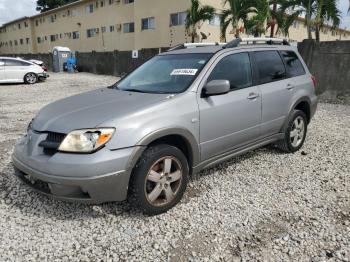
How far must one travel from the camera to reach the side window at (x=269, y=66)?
14.6 feet

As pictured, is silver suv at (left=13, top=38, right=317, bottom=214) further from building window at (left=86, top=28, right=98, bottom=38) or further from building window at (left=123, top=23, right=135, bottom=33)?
building window at (left=86, top=28, right=98, bottom=38)

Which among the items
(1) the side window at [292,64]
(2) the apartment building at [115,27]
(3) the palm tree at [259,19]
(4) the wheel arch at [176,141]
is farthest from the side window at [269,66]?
(2) the apartment building at [115,27]

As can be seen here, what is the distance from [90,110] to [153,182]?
971 millimetres

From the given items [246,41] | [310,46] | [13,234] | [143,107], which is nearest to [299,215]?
[143,107]

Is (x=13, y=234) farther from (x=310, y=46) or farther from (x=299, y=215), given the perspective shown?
(x=310, y=46)

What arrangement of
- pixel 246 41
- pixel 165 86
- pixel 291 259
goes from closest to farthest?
pixel 291 259
pixel 165 86
pixel 246 41

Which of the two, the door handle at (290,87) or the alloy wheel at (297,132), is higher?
the door handle at (290,87)

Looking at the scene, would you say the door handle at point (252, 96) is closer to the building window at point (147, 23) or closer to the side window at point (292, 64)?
the side window at point (292, 64)

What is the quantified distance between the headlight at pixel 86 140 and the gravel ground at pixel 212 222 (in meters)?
0.82

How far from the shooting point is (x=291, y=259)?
2713mm

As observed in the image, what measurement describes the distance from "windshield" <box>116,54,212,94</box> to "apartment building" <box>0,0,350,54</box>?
12912 millimetres

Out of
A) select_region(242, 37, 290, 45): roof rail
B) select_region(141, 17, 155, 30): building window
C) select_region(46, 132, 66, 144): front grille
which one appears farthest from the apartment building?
select_region(46, 132, 66, 144): front grille

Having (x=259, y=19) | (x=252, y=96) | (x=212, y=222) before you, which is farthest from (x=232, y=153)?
(x=259, y=19)

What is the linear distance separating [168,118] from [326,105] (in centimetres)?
798
